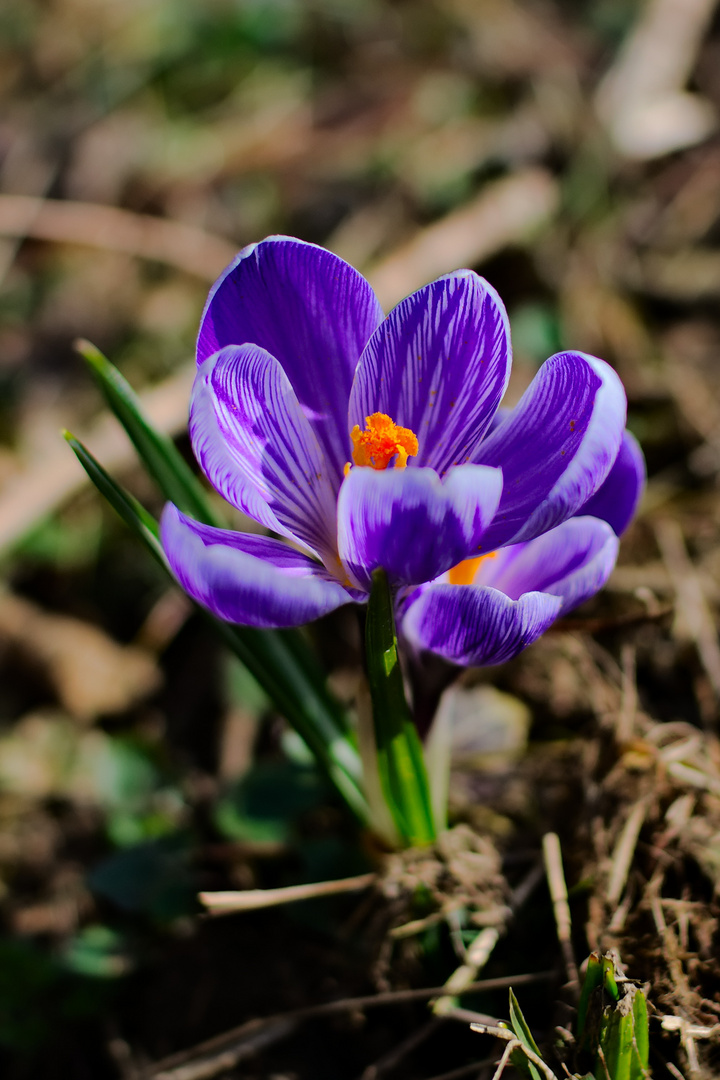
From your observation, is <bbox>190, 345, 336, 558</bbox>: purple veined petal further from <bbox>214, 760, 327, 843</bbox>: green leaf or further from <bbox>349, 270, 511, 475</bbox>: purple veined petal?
<bbox>214, 760, 327, 843</bbox>: green leaf

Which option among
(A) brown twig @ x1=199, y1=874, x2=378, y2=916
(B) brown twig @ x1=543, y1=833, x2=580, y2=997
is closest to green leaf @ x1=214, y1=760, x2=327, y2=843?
(A) brown twig @ x1=199, y1=874, x2=378, y2=916

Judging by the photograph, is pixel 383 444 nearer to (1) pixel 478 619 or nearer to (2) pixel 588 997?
(1) pixel 478 619

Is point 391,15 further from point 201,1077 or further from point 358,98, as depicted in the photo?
point 201,1077

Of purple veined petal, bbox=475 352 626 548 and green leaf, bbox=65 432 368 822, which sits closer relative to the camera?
purple veined petal, bbox=475 352 626 548

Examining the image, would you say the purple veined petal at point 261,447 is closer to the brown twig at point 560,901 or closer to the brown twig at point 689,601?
the brown twig at point 560,901

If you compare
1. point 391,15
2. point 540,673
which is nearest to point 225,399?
point 540,673

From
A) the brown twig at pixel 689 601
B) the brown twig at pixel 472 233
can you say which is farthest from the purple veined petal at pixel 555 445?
the brown twig at pixel 472 233

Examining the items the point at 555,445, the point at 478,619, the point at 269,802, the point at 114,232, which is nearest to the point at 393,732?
the point at 478,619
